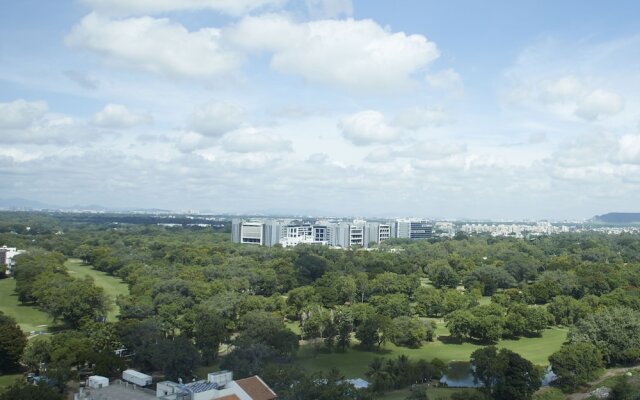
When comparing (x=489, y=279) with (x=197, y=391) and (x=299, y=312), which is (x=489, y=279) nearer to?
(x=299, y=312)

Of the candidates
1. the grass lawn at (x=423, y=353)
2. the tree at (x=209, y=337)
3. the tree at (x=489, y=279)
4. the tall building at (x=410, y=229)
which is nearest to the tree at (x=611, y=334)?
the grass lawn at (x=423, y=353)

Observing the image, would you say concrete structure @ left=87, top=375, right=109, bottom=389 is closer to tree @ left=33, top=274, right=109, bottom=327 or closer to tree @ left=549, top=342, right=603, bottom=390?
tree @ left=33, top=274, right=109, bottom=327

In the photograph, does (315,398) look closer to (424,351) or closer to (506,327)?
(424,351)

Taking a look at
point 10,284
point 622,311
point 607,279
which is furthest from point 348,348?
point 10,284

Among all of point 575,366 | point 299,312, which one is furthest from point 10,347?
point 575,366

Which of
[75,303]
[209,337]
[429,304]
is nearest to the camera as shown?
[209,337]

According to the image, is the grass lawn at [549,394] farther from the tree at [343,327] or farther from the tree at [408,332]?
the tree at [343,327]
